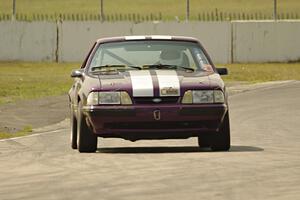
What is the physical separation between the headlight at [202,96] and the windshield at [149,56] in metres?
1.03

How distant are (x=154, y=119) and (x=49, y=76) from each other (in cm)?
2614

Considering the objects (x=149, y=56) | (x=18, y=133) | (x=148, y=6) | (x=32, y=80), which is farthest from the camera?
(x=148, y=6)

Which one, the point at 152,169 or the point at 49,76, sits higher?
the point at 152,169

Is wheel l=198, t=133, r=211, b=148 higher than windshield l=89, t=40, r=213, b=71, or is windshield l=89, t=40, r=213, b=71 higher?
windshield l=89, t=40, r=213, b=71

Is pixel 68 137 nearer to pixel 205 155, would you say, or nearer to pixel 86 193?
pixel 205 155

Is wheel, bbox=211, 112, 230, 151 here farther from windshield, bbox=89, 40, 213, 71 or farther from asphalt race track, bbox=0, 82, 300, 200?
→ windshield, bbox=89, 40, 213, 71

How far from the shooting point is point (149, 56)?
1622 cm

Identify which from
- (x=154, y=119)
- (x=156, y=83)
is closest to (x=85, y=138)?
(x=154, y=119)

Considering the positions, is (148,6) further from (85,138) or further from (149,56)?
(85,138)

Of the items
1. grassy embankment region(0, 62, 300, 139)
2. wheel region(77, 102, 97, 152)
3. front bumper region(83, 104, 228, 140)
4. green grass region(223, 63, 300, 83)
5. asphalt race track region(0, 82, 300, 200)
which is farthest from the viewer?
green grass region(223, 63, 300, 83)

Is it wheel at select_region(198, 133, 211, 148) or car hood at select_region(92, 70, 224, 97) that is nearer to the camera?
car hood at select_region(92, 70, 224, 97)

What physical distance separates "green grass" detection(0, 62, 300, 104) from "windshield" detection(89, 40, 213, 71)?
12.6 m

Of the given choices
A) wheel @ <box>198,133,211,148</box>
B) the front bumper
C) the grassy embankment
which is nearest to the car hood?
the front bumper

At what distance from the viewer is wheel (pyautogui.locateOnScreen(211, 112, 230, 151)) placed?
14.8 meters
